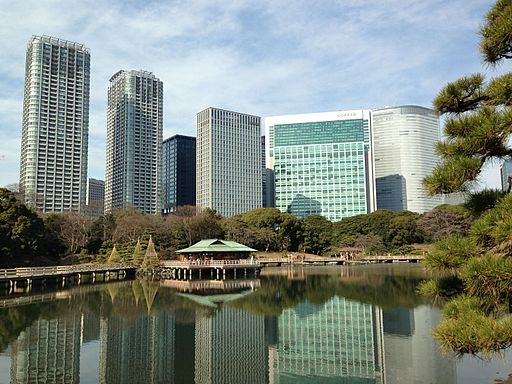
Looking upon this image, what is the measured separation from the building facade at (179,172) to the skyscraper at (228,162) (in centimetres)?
1306

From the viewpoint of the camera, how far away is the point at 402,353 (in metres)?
14.4

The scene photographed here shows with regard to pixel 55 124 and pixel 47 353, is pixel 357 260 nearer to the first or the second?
pixel 47 353

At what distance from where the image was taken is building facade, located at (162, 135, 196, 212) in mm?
123312

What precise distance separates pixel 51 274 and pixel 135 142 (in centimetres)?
7891

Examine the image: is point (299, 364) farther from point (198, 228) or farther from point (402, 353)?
point (198, 228)

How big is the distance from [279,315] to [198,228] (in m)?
35.3

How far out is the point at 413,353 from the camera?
14.3 m

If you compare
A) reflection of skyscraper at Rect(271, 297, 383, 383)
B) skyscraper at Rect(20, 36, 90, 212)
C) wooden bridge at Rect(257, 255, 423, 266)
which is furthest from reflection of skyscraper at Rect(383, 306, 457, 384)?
skyscraper at Rect(20, 36, 90, 212)

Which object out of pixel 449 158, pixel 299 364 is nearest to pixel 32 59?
pixel 299 364

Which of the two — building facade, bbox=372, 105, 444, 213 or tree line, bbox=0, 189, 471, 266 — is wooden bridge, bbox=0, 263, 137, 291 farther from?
building facade, bbox=372, 105, 444, 213

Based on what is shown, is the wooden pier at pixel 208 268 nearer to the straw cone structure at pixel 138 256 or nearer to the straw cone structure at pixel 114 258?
the straw cone structure at pixel 138 256

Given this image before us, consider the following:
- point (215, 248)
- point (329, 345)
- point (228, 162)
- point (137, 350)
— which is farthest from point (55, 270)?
point (228, 162)

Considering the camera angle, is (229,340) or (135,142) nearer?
(229,340)

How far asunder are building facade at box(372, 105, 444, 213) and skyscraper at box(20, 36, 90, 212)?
268 feet
